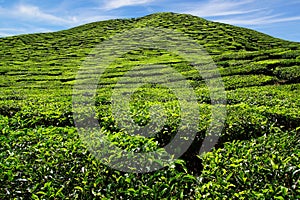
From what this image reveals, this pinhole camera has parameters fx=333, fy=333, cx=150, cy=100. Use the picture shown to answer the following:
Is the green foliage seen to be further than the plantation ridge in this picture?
No

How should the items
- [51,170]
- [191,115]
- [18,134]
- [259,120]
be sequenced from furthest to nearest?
[191,115], [259,120], [18,134], [51,170]

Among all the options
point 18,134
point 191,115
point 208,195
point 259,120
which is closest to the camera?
point 208,195

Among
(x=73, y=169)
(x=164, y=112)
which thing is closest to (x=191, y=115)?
(x=164, y=112)

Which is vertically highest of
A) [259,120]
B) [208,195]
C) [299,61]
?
[299,61]

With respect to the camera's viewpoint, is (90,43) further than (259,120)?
Yes

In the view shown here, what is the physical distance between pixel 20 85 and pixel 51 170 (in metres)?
18.4

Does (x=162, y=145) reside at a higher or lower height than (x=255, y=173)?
lower

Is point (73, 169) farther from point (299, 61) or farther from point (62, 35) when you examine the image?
point (62, 35)

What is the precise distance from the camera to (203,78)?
19.4 meters

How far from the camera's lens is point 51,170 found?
5.69 meters

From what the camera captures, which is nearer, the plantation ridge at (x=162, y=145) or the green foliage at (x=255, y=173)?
the green foliage at (x=255, y=173)

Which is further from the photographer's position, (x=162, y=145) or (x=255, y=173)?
(x=162, y=145)

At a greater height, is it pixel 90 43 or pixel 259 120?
pixel 90 43

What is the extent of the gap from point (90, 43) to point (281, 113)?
43883 millimetres
